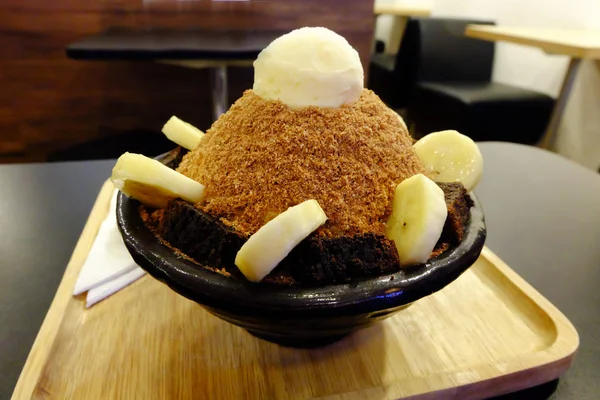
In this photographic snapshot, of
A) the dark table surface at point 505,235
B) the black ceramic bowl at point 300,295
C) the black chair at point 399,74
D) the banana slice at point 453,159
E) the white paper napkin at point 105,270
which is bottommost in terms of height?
the black chair at point 399,74

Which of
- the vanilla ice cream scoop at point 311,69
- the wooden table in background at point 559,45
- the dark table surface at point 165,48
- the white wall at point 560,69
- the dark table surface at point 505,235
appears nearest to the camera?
the vanilla ice cream scoop at point 311,69

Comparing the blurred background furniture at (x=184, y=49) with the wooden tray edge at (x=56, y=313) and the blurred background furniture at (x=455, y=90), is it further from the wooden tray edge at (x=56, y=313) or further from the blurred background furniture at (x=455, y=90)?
the blurred background furniture at (x=455, y=90)

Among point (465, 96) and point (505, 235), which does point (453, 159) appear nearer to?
point (505, 235)

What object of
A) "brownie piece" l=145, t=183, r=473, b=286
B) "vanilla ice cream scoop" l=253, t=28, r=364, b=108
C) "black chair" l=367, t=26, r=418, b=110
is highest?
"vanilla ice cream scoop" l=253, t=28, r=364, b=108

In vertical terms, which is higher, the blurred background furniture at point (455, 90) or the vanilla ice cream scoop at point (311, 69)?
the vanilla ice cream scoop at point (311, 69)

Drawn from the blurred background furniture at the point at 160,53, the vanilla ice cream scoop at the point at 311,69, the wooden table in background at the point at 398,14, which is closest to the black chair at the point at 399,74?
the wooden table in background at the point at 398,14

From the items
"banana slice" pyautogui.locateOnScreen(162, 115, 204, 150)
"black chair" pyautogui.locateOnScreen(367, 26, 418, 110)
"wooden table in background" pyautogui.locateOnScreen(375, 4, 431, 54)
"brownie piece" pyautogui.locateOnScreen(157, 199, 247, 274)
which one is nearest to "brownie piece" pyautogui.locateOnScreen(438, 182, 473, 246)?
"brownie piece" pyautogui.locateOnScreen(157, 199, 247, 274)

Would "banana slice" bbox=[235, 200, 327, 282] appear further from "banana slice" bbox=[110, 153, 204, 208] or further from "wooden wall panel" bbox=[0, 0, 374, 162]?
"wooden wall panel" bbox=[0, 0, 374, 162]

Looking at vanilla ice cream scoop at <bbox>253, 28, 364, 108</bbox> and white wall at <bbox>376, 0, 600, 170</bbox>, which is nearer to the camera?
vanilla ice cream scoop at <bbox>253, 28, 364, 108</bbox>
